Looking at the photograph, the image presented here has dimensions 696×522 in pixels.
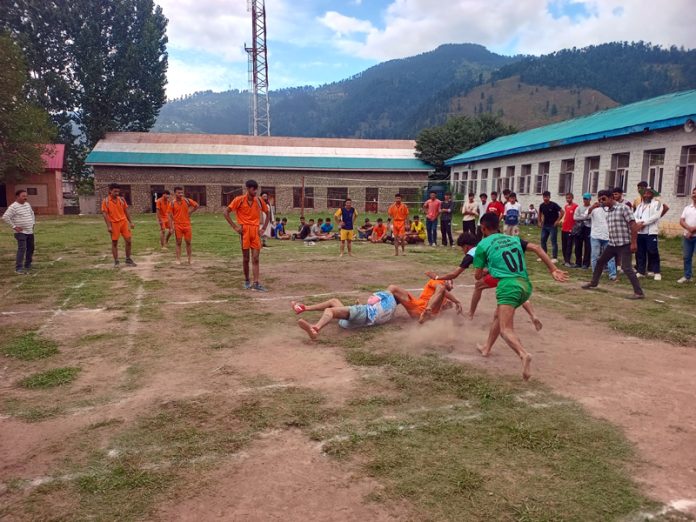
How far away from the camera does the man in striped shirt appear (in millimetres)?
10836

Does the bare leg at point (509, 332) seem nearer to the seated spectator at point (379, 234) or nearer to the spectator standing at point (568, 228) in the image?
the spectator standing at point (568, 228)

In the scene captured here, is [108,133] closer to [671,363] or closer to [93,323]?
[93,323]

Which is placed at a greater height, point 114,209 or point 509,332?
point 114,209

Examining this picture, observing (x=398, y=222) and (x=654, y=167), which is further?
(x=654, y=167)

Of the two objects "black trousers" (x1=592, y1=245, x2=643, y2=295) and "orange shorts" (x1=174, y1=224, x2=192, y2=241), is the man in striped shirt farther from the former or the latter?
"black trousers" (x1=592, y1=245, x2=643, y2=295)

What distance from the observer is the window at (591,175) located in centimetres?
2259

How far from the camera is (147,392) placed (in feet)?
15.0

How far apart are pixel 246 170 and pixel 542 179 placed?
70.5ft

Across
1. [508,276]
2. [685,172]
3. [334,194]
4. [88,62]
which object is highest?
[88,62]

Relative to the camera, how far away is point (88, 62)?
148 feet

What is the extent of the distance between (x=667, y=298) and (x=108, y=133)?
44041 millimetres

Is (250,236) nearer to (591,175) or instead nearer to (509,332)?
(509,332)

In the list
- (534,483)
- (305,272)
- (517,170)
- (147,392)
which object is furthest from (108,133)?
(534,483)

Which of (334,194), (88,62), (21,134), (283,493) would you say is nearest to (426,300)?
(283,493)
